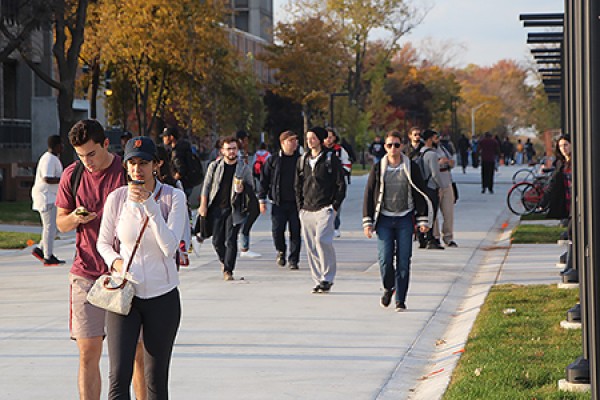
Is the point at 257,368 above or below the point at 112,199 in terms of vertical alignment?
below

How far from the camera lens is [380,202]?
1280 centimetres

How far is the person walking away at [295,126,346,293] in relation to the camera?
14.4 meters

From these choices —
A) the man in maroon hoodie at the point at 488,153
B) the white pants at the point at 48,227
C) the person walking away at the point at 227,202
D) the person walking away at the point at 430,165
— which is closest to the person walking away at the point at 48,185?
the white pants at the point at 48,227

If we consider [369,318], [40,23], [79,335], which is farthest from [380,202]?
[40,23]

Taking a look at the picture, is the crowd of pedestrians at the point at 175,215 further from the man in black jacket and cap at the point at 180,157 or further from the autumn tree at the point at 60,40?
the autumn tree at the point at 60,40

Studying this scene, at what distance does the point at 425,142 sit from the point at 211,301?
22.4ft

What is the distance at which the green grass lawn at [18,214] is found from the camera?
2694cm

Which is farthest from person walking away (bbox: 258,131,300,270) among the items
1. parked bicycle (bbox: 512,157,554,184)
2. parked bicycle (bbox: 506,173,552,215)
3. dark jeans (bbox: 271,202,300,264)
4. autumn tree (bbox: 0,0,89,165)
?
autumn tree (bbox: 0,0,89,165)

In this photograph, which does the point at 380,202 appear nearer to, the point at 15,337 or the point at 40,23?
the point at 15,337

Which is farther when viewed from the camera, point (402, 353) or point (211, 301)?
point (211, 301)

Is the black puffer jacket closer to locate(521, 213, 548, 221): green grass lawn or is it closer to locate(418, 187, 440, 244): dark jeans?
locate(418, 187, 440, 244): dark jeans

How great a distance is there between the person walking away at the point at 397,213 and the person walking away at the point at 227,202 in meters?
3.12

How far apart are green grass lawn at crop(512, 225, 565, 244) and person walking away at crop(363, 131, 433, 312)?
8.32 meters

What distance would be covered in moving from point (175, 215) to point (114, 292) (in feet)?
1.76
